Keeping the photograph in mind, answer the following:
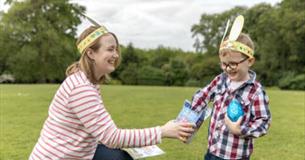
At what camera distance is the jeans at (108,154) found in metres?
3.53

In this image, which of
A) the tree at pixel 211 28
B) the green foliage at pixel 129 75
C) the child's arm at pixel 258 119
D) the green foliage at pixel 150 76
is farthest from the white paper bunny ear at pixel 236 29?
the tree at pixel 211 28

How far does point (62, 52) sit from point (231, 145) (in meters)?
41.3

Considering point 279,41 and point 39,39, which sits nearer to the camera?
point 39,39

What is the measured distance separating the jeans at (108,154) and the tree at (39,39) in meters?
40.0

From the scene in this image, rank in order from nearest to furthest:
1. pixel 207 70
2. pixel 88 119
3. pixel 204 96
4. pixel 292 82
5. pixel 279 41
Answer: pixel 88 119, pixel 204 96, pixel 292 82, pixel 279 41, pixel 207 70

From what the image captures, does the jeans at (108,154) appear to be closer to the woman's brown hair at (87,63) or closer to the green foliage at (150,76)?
the woman's brown hair at (87,63)

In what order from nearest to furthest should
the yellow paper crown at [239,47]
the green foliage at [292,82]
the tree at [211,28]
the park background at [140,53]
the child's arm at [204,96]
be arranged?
the yellow paper crown at [239,47] → the child's arm at [204,96] → the green foliage at [292,82] → the park background at [140,53] → the tree at [211,28]

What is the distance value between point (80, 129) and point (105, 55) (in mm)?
504

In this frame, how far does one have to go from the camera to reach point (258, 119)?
3.30 meters

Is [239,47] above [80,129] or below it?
above

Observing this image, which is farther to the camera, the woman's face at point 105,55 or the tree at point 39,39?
the tree at point 39,39

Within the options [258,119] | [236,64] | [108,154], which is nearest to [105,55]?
[108,154]

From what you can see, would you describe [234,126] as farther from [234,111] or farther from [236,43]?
[236,43]

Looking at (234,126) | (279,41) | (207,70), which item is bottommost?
(207,70)
